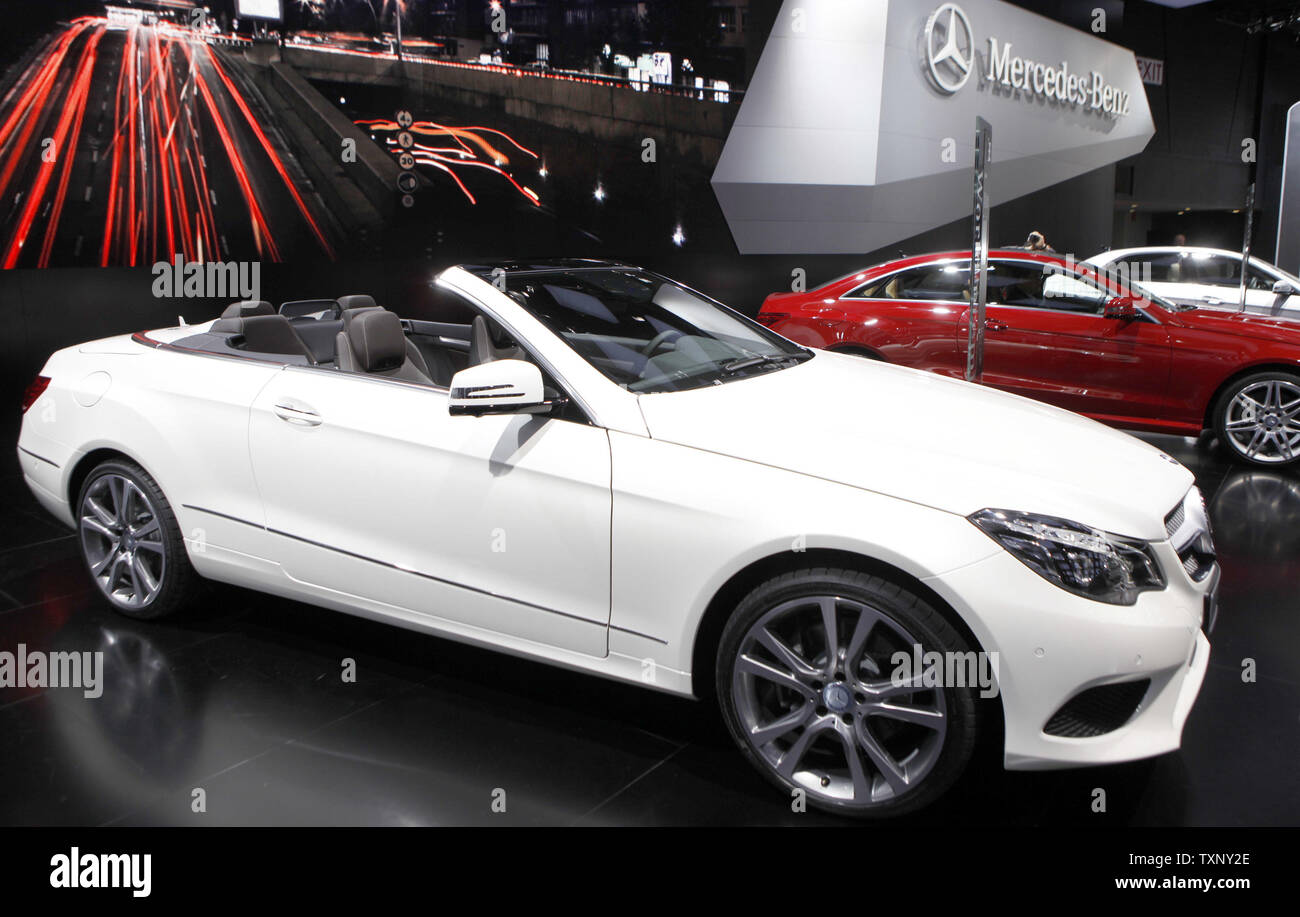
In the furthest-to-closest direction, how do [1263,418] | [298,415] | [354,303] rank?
[1263,418], [354,303], [298,415]

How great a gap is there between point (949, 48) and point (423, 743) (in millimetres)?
11567

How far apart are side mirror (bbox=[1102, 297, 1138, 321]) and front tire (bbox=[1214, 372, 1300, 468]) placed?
2.29 ft

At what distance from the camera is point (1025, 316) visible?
6.08 m

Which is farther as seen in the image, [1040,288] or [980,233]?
[1040,288]

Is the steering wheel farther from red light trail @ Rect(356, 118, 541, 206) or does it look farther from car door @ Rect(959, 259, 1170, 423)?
red light trail @ Rect(356, 118, 541, 206)

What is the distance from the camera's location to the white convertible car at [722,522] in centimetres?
201

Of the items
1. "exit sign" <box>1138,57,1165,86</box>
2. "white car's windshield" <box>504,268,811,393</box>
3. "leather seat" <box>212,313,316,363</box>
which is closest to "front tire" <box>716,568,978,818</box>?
"white car's windshield" <box>504,268,811,393</box>

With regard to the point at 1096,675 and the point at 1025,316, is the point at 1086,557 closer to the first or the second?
the point at 1096,675

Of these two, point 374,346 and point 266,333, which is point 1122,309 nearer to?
point 374,346

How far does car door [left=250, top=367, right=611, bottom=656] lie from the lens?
93.1 inches

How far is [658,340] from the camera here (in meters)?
2.88

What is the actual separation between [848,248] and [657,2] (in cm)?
359

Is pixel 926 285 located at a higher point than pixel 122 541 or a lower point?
higher

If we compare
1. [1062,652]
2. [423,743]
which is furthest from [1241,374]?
[423,743]
